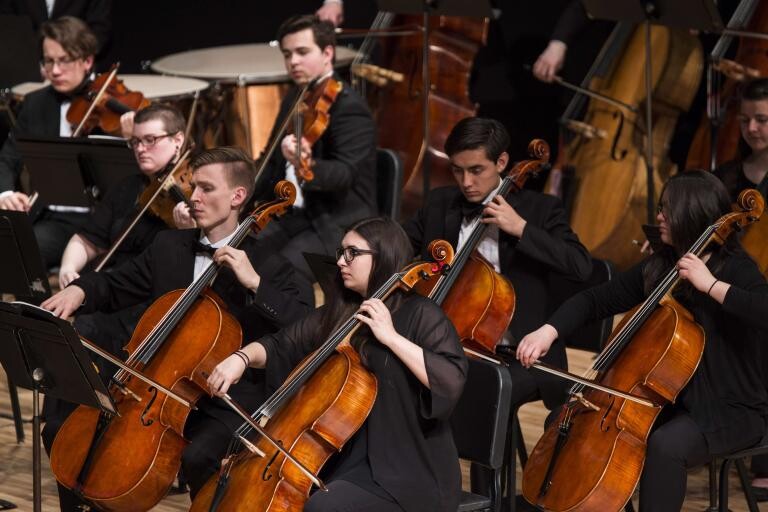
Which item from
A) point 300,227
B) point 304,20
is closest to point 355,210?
point 300,227

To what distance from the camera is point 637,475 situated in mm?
2793

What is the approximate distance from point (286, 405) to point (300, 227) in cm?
165

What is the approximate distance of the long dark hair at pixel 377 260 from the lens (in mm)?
2705

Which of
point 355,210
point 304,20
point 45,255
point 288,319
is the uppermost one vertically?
point 304,20

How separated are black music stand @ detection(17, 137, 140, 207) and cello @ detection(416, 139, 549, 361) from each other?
111 cm

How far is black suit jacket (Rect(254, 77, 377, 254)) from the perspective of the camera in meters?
4.16

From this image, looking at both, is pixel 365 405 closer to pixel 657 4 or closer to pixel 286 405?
pixel 286 405

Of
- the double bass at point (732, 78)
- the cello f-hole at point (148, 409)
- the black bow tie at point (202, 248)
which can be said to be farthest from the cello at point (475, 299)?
the double bass at point (732, 78)

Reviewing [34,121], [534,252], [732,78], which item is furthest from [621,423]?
[34,121]

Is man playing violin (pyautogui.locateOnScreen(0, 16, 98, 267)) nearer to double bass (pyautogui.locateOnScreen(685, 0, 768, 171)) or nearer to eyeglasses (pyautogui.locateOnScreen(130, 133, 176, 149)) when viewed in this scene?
eyeglasses (pyautogui.locateOnScreen(130, 133, 176, 149))

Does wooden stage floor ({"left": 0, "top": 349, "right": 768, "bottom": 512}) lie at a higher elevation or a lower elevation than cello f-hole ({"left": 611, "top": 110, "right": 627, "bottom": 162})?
lower

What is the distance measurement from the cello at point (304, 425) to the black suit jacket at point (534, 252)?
0.68m

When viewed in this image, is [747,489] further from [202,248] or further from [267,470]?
[202,248]

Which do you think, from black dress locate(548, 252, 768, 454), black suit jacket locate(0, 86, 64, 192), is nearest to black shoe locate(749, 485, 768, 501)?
black dress locate(548, 252, 768, 454)
